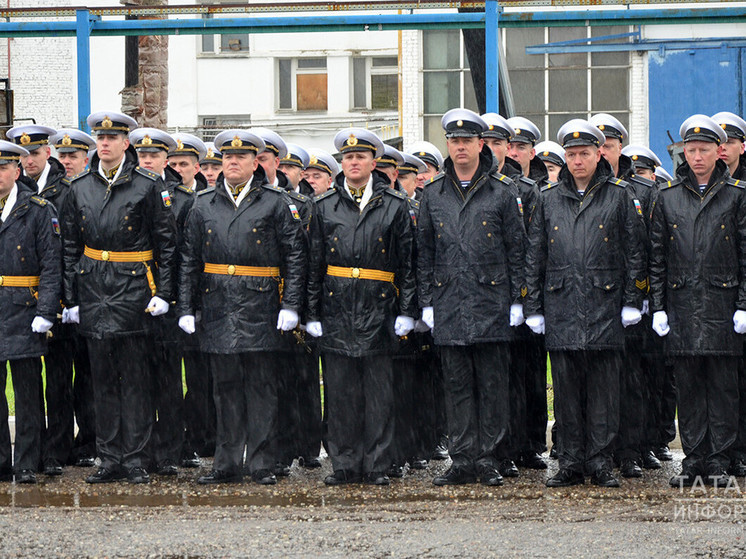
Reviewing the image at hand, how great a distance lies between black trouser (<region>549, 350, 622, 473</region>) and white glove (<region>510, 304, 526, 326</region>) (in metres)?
0.30

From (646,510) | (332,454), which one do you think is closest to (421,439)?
(332,454)

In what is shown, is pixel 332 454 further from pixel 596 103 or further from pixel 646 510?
pixel 596 103

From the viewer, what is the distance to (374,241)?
8141 mm

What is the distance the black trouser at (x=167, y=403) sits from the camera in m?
8.67

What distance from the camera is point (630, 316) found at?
311 inches

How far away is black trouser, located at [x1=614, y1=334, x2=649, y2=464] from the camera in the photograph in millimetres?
8336

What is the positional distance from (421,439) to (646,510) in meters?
2.05


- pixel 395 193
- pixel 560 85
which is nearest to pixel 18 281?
pixel 395 193

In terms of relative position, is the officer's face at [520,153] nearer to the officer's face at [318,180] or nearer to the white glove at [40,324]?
the officer's face at [318,180]

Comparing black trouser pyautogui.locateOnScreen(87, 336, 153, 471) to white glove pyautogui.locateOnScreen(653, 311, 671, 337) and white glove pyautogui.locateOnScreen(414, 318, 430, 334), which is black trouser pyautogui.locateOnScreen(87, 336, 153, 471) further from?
white glove pyautogui.locateOnScreen(653, 311, 671, 337)

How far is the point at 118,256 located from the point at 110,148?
0.72 meters

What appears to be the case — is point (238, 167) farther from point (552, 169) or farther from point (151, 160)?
point (552, 169)

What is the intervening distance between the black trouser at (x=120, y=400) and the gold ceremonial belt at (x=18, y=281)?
20.7 inches

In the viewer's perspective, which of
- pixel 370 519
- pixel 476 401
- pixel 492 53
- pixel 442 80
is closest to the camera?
pixel 370 519
